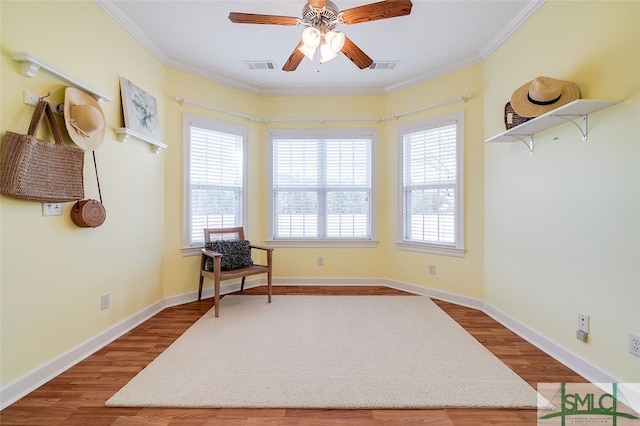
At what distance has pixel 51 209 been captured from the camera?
1.83 meters

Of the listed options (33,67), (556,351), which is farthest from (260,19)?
(556,351)

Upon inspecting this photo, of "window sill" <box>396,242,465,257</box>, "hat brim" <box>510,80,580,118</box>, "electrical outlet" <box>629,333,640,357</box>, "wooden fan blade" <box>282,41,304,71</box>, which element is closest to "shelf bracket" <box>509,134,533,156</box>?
"hat brim" <box>510,80,580,118</box>

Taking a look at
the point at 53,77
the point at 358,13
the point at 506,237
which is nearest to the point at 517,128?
the point at 506,237

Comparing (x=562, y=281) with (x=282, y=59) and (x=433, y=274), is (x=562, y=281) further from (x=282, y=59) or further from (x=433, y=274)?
(x=282, y=59)

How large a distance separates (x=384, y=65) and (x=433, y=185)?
1.53 meters

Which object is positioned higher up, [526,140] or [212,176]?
[526,140]

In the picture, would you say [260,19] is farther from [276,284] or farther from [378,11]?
[276,284]

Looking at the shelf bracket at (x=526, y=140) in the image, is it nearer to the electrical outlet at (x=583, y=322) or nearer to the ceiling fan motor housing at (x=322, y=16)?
the electrical outlet at (x=583, y=322)

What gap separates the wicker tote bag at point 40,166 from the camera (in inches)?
60.1

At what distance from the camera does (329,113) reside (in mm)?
3879

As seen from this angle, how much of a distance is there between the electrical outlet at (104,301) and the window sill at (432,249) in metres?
3.18

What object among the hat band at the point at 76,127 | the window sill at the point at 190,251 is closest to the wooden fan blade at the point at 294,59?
the hat band at the point at 76,127

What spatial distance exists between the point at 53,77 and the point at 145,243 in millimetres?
1534

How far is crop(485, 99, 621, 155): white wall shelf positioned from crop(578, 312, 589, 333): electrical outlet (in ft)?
3.90
